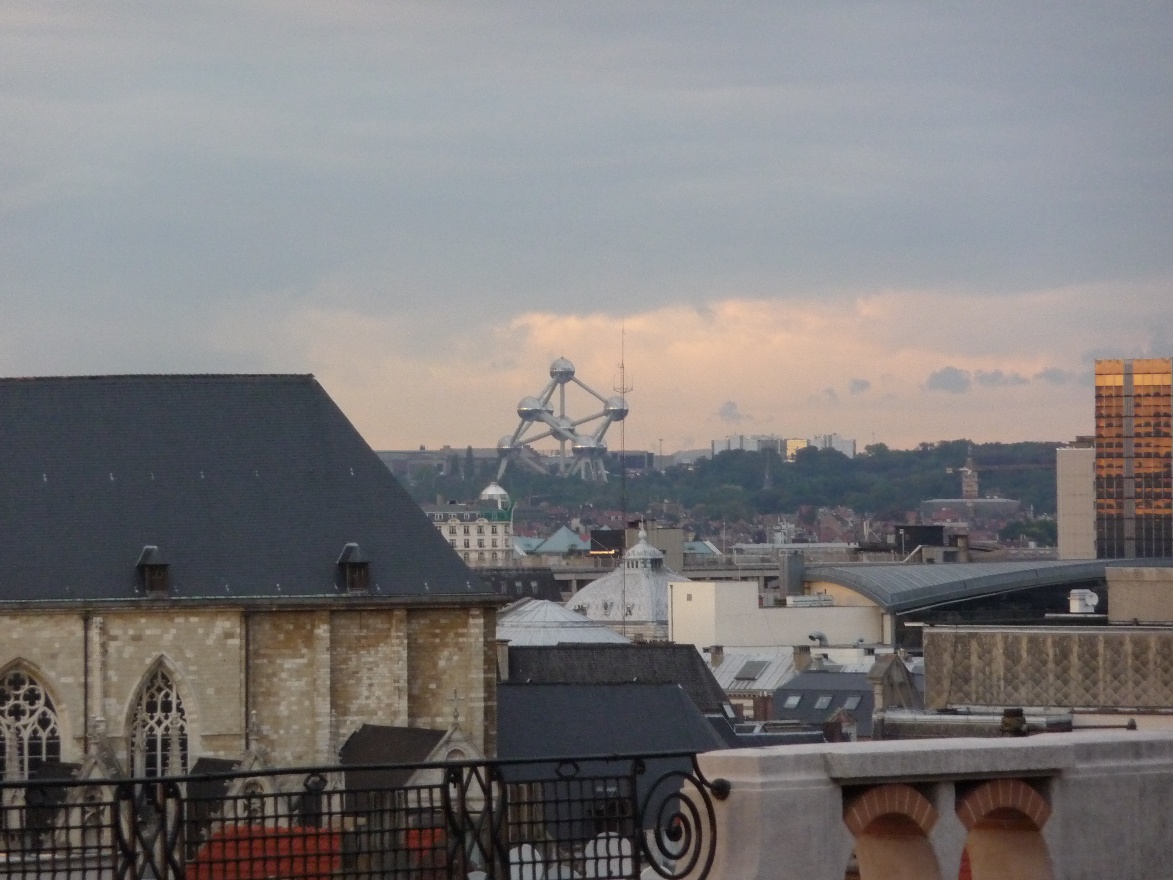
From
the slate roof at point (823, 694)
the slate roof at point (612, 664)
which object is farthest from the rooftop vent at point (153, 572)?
the slate roof at point (823, 694)

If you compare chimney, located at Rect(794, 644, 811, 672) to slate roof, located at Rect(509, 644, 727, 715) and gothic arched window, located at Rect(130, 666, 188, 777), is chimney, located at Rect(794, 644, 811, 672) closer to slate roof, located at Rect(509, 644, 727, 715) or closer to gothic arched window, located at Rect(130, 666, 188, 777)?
slate roof, located at Rect(509, 644, 727, 715)

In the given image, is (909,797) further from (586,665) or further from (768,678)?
(768,678)

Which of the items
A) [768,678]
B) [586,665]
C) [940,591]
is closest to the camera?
[586,665]

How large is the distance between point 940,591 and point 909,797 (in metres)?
103

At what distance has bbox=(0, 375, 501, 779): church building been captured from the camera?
1699 inches

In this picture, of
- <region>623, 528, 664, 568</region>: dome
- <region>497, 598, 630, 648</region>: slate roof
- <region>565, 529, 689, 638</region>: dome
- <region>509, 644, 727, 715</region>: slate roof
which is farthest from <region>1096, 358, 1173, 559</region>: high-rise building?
<region>509, 644, 727, 715</region>: slate roof

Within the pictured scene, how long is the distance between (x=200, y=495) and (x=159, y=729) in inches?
199

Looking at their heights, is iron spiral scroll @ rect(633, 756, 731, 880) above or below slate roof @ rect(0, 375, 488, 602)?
below

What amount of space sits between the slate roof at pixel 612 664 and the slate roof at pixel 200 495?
23.0 m

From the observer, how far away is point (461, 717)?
1726 inches

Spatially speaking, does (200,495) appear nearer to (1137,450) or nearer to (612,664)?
(612,664)

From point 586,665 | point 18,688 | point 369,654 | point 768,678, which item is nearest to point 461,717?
point 369,654

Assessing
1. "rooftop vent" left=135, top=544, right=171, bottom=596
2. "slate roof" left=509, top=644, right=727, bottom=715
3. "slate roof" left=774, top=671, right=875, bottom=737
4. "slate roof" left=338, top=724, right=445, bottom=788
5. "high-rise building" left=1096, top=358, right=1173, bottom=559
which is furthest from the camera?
"high-rise building" left=1096, top=358, right=1173, bottom=559

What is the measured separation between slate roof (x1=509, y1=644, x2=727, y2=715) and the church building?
23.5m
